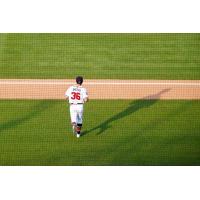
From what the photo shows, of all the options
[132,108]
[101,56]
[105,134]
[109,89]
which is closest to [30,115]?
[105,134]

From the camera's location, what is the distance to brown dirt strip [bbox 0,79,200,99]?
→ 42.9 feet

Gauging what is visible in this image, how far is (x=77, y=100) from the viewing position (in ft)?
35.0

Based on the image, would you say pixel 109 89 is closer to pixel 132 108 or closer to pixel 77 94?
pixel 132 108

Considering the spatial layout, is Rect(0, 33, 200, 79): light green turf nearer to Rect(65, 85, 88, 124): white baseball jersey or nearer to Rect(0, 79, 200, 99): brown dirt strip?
Rect(0, 79, 200, 99): brown dirt strip

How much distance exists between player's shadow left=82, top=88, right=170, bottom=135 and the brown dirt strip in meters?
0.02

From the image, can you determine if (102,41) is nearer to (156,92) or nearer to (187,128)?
(156,92)

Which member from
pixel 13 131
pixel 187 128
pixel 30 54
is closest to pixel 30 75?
pixel 30 54

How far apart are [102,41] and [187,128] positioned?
6269mm

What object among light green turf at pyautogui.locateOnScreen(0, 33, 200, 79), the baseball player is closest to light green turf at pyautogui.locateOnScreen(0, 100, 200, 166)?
the baseball player

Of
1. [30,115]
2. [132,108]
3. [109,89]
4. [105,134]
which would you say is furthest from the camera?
[109,89]

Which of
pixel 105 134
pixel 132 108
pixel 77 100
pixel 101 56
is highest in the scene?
pixel 101 56

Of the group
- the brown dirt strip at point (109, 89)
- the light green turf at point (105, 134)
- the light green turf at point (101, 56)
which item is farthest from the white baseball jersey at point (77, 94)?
the light green turf at point (101, 56)

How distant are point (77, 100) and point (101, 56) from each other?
18.7ft

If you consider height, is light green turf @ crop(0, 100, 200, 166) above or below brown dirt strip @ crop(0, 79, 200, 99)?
below
